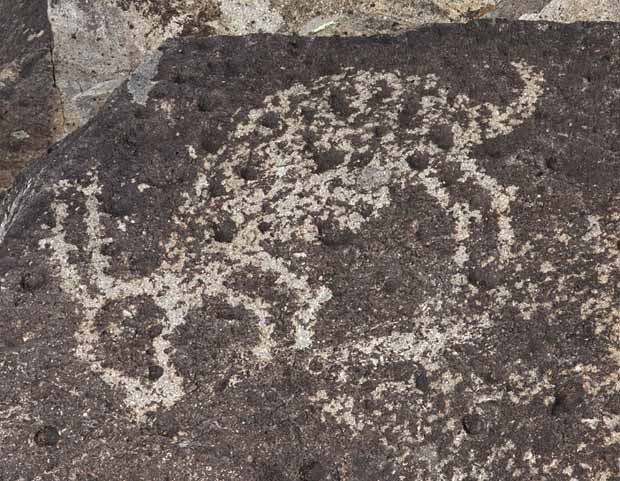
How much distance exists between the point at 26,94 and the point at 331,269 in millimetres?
2601

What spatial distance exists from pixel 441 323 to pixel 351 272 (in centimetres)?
45

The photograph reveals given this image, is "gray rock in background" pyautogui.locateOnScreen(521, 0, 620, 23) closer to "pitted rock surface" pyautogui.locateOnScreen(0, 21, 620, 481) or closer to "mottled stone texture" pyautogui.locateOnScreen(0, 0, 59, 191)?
"pitted rock surface" pyautogui.locateOnScreen(0, 21, 620, 481)

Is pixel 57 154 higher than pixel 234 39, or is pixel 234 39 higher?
pixel 234 39

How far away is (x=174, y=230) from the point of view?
3.79 m

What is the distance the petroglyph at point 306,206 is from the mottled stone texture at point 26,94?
1.60 meters

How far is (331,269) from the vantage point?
3713 mm

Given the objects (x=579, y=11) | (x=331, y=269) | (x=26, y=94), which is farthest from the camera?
(x=26, y=94)

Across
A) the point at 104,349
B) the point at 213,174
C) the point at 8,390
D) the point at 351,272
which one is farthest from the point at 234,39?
the point at 8,390

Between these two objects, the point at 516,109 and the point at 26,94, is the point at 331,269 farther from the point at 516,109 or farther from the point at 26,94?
the point at 26,94

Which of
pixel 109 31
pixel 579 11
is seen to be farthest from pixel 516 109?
pixel 109 31

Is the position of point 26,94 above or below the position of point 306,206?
below

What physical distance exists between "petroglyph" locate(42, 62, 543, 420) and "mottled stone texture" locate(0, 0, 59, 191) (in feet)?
5.24

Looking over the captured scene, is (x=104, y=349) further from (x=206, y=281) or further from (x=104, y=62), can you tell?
(x=104, y=62)

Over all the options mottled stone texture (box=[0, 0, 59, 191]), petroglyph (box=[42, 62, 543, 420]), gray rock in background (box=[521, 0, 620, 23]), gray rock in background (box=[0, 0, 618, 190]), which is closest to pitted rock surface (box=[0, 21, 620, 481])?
petroglyph (box=[42, 62, 543, 420])
